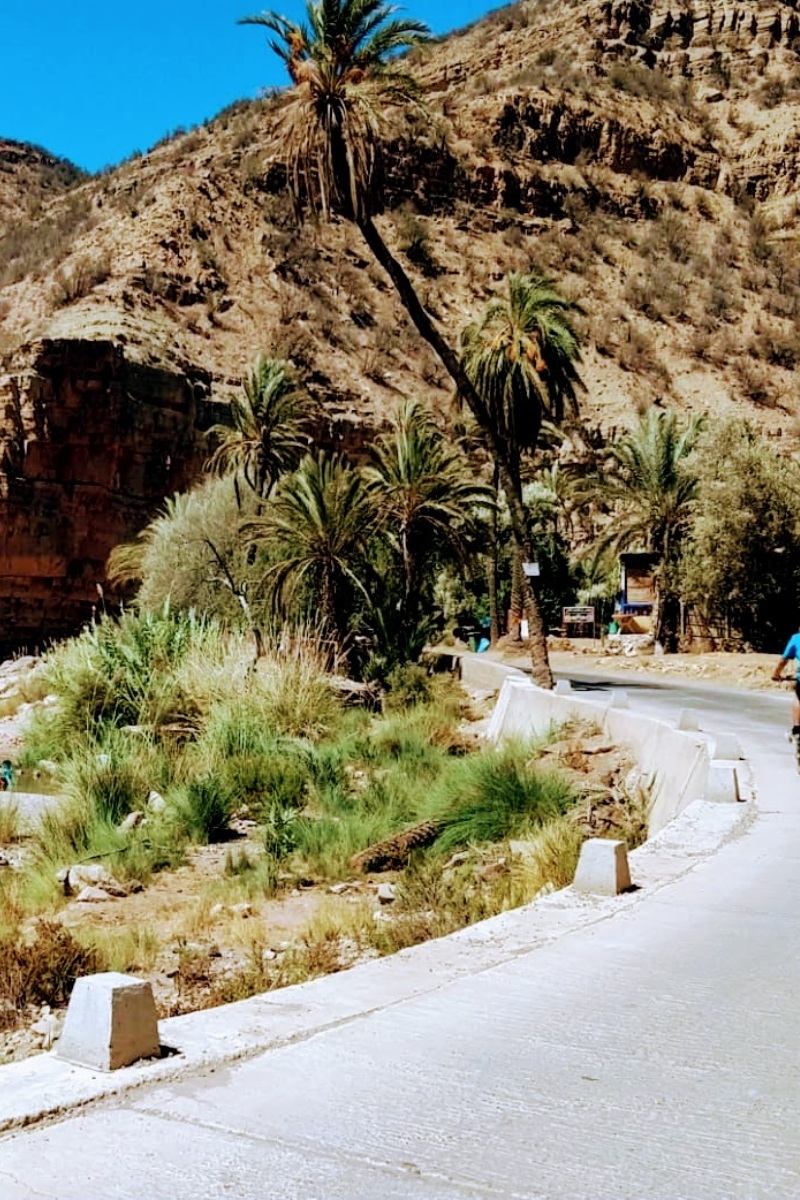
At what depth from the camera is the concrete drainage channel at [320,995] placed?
4.16 metres

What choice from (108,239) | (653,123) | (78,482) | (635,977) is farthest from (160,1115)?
(653,123)

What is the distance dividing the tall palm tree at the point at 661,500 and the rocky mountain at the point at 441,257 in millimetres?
16174

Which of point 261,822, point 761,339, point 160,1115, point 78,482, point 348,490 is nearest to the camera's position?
point 160,1115

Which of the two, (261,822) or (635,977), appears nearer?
(635,977)

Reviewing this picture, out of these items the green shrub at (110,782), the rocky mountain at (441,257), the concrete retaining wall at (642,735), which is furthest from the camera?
the rocky mountain at (441,257)

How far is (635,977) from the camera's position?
18.4 ft

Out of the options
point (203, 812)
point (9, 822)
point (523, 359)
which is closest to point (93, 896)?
point (203, 812)

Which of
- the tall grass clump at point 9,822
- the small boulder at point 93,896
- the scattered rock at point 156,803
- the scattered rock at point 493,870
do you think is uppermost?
the scattered rock at point 493,870

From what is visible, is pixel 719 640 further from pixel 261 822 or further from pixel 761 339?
pixel 761 339

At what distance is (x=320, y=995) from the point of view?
17.5 feet

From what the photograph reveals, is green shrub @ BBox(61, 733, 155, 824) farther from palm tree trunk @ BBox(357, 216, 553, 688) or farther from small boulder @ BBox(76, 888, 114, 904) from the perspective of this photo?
palm tree trunk @ BBox(357, 216, 553, 688)

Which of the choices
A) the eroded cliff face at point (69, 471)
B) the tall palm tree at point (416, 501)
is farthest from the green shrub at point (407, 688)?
the eroded cliff face at point (69, 471)

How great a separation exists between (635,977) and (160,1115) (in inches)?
100

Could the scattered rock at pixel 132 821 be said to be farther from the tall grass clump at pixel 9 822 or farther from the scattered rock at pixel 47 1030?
the scattered rock at pixel 47 1030
